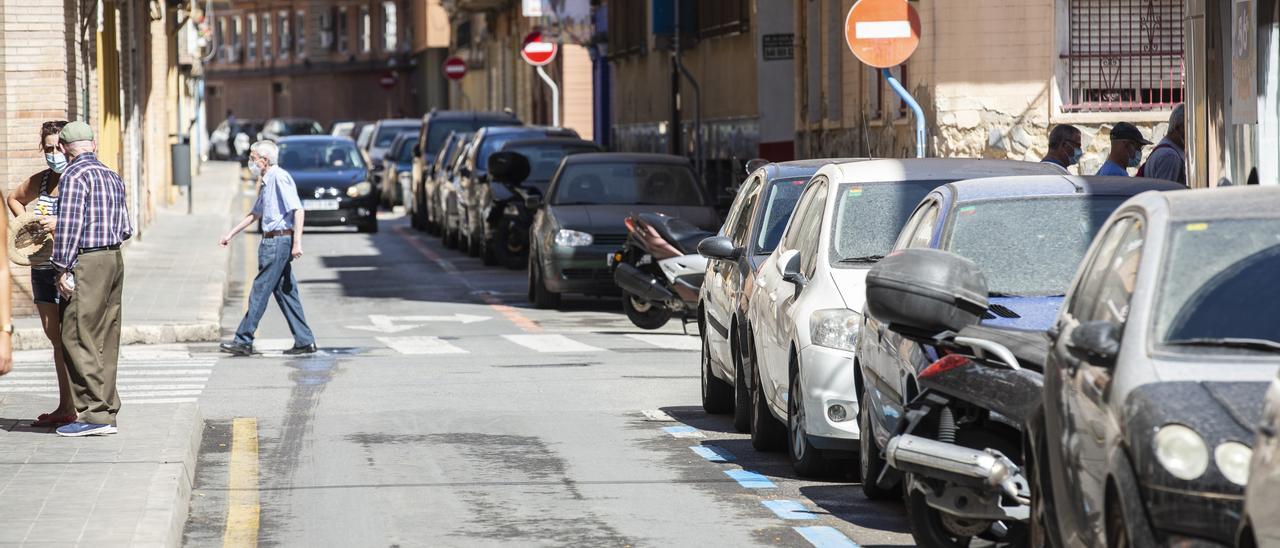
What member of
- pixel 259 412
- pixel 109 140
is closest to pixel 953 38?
pixel 259 412

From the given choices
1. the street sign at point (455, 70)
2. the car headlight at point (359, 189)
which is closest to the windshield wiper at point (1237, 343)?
the car headlight at point (359, 189)

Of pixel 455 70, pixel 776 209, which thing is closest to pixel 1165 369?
pixel 776 209

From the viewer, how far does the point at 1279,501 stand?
16.6 feet

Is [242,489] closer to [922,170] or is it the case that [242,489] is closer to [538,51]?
[922,170]

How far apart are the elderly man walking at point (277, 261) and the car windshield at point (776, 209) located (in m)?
4.95

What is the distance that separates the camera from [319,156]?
3744 centimetres

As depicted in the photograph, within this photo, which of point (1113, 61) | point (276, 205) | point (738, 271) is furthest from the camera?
point (1113, 61)

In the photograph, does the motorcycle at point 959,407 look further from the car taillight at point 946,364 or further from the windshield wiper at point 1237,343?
the windshield wiper at point 1237,343

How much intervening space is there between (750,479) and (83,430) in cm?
338

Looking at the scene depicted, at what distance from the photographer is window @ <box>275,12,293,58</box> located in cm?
9481

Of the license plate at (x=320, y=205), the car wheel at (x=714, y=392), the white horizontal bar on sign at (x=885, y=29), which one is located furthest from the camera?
the license plate at (x=320, y=205)

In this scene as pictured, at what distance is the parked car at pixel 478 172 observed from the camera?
30125 millimetres

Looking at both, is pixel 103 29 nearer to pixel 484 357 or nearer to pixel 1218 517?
pixel 484 357

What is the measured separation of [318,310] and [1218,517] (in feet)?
58.2
